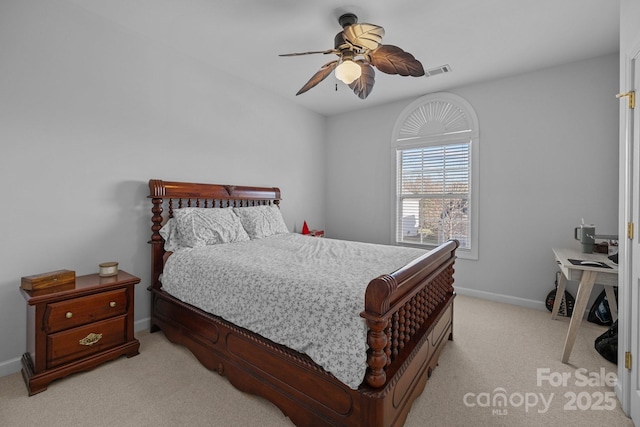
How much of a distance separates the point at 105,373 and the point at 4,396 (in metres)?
0.53

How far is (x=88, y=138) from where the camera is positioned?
96.6 inches

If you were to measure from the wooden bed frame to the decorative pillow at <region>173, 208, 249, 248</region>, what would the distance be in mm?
263

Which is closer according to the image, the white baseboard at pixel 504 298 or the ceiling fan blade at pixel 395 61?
the ceiling fan blade at pixel 395 61

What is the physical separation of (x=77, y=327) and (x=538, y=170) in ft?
15.3

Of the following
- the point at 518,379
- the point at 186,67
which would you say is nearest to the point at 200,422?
the point at 518,379

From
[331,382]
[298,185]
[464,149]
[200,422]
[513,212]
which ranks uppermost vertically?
[464,149]

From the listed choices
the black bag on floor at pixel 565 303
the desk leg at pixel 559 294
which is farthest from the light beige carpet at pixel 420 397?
the black bag on floor at pixel 565 303

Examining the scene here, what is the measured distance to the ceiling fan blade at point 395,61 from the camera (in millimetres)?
2127

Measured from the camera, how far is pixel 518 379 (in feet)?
6.76

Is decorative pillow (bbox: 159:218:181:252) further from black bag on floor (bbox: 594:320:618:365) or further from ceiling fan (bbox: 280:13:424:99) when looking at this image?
black bag on floor (bbox: 594:320:618:365)

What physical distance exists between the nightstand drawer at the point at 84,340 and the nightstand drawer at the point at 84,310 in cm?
5

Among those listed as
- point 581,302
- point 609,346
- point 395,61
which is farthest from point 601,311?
point 395,61

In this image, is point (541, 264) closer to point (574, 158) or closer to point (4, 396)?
point (574, 158)

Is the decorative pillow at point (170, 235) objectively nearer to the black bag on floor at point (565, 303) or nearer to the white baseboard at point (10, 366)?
the white baseboard at point (10, 366)
